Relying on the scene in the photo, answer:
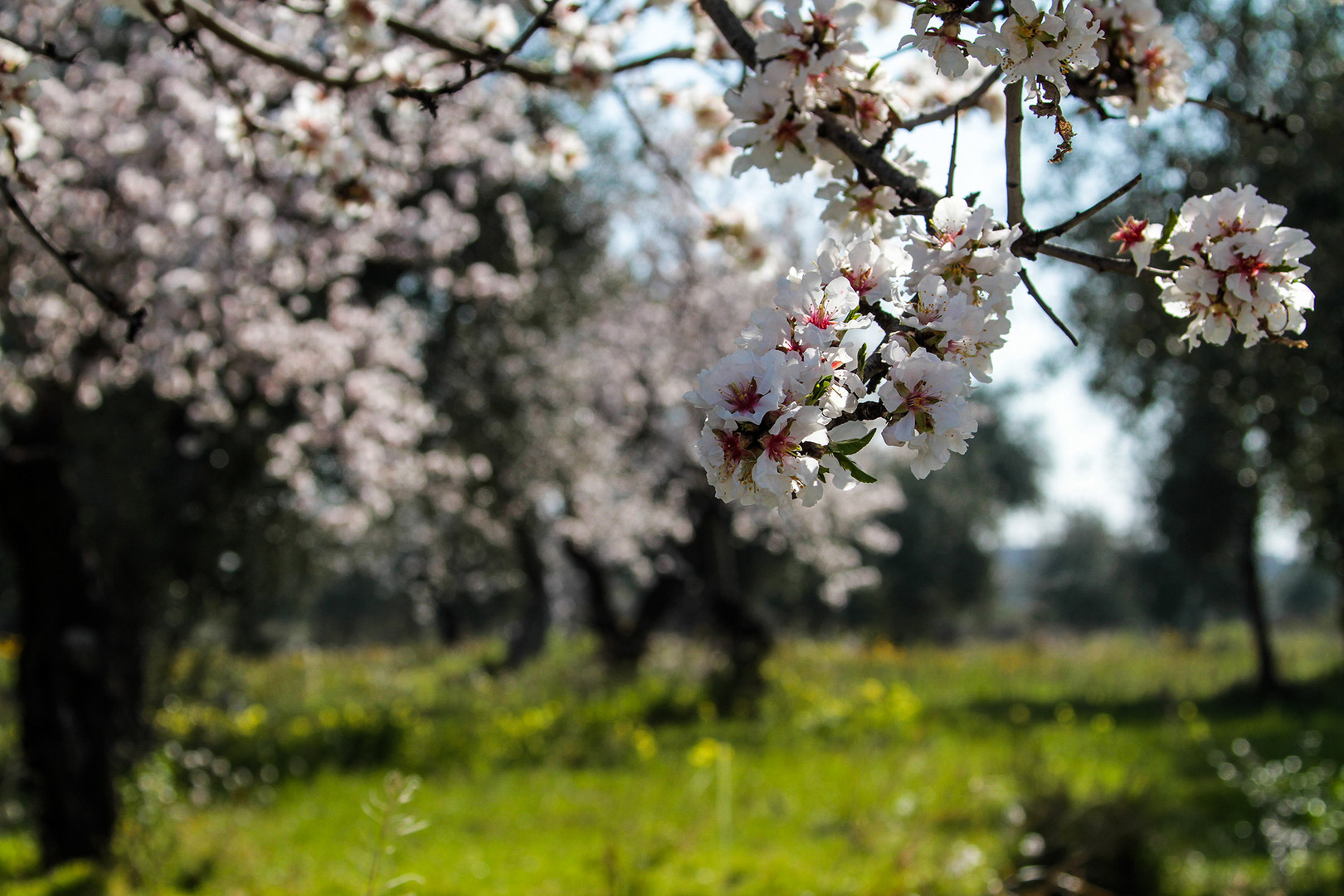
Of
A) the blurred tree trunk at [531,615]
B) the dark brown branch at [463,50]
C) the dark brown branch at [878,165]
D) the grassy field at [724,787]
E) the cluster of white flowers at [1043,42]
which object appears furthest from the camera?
the blurred tree trunk at [531,615]

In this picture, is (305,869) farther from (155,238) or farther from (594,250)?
(594,250)

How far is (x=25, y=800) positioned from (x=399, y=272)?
21.9 ft

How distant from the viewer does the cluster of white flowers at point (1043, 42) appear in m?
1.33

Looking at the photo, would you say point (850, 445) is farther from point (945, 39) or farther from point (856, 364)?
point (945, 39)

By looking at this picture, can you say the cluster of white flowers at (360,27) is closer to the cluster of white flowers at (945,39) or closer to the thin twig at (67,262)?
the thin twig at (67,262)

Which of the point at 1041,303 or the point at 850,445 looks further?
the point at 1041,303

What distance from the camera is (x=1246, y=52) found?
22.1ft

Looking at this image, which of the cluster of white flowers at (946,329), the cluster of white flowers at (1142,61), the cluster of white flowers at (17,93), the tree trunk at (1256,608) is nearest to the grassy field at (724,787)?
the tree trunk at (1256,608)

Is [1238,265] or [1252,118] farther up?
[1252,118]

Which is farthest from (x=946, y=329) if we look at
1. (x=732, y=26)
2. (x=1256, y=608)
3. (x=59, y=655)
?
(x=1256, y=608)

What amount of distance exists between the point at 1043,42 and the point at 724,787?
3.59 m

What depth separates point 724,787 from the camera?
4289 mm

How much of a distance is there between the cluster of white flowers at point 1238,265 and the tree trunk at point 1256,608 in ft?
34.7

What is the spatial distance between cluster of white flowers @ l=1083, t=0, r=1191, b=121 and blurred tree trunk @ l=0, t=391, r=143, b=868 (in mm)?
4310
